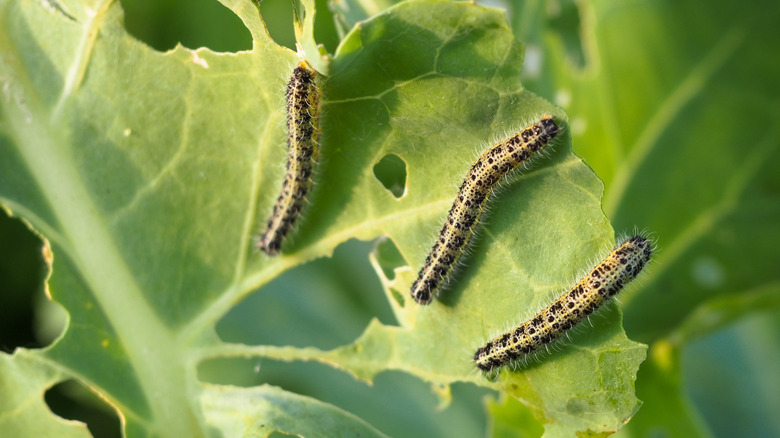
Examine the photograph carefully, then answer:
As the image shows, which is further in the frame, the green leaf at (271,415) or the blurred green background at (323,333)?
the blurred green background at (323,333)

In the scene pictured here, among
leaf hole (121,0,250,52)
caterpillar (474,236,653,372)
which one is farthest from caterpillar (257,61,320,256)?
leaf hole (121,0,250,52)

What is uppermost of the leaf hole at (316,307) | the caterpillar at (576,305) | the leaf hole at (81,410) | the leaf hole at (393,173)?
the leaf hole at (393,173)

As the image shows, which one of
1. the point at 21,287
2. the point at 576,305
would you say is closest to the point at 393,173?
the point at 576,305

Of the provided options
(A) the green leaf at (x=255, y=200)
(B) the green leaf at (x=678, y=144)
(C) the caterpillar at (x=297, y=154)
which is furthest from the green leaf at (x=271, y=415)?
(B) the green leaf at (x=678, y=144)

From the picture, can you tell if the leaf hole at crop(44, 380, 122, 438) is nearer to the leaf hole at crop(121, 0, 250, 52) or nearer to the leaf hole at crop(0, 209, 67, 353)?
the leaf hole at crop(0, 209, 67, 353)

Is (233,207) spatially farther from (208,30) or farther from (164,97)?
(208,30)

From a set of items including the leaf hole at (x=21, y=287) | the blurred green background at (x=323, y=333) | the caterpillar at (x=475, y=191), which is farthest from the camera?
the leaf hole at (x=21, y=287)

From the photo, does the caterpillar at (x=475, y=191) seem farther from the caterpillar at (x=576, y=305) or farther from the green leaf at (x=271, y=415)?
the green leaf at (x=271, y=415)
